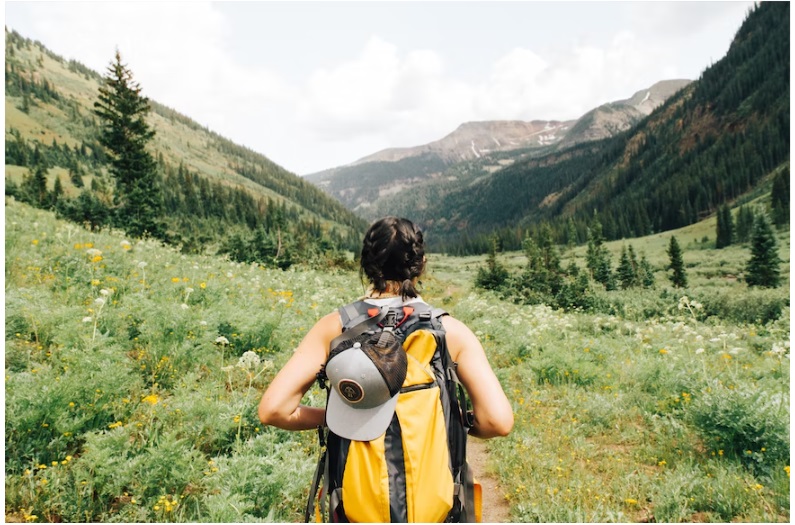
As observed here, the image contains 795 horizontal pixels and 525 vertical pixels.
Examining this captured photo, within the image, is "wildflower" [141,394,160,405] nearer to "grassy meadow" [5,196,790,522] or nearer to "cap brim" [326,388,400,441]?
"grassy meadow" [5,196,790,522]

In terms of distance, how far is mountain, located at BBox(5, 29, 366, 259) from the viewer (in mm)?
40312

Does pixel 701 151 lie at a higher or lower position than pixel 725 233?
higher

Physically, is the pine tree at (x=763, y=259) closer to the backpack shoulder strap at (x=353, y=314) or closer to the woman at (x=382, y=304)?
the woman at (x=382, y=304)

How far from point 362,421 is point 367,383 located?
0.67 ft

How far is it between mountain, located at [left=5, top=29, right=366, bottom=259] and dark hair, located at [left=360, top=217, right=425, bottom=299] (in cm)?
2596

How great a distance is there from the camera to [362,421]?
2.00 m

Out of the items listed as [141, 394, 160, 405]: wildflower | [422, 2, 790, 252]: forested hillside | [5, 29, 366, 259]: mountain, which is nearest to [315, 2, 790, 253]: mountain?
[422, 2, 790, 252]: forested hillside

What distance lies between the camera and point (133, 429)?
3.87 m

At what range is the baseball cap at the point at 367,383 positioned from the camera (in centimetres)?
195

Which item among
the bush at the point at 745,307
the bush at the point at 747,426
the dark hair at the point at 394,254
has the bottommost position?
the bush at the point at 745,307

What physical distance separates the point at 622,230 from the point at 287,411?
431ft

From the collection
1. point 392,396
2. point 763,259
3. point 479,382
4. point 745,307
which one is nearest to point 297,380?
point 392,396

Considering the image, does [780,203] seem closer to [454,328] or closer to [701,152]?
[701,152]

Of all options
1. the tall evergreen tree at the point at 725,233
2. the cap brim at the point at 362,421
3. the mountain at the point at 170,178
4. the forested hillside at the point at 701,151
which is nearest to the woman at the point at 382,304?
the cap brim at the point at 362,421
